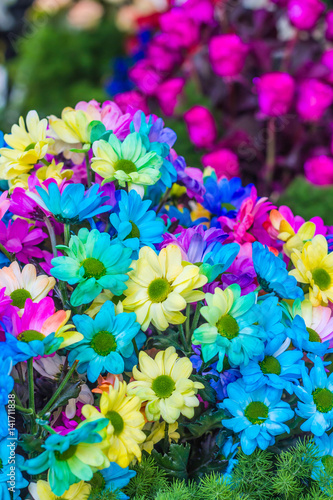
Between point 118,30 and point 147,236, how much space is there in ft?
6.83

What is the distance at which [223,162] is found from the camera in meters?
1.32

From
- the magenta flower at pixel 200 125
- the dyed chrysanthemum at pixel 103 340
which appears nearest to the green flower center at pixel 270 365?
the dyed chrysanthemum at pixel 103 340

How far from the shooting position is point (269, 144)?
1.44 meters

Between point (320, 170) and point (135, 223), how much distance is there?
3.33ft

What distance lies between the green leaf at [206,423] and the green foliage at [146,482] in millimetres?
39

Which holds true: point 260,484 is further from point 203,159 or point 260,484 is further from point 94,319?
point 203,159

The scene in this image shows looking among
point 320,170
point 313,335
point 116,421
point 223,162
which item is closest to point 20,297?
point 116,421

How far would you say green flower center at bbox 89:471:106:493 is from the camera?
0.38 meters

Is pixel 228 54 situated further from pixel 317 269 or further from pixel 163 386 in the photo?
pixel 163 386

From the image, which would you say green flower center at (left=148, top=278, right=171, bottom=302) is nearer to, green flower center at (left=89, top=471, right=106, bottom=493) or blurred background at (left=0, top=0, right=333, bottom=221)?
green flower center at (left=89, top=471, right=106, bottom=493)

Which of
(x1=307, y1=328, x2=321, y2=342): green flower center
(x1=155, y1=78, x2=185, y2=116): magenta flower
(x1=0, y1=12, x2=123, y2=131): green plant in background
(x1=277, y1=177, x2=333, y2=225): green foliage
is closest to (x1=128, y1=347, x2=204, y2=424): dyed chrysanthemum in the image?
(x1=307, y1=328, x2=321, y2=342): green flower center

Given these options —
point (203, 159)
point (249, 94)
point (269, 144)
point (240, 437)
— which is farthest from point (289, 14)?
point (240, 437)

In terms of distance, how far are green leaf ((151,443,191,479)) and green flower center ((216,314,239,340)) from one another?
97mm

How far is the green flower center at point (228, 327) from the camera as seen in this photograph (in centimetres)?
39
